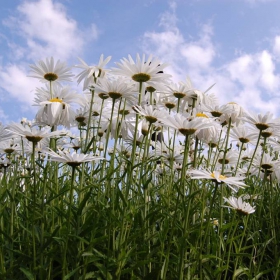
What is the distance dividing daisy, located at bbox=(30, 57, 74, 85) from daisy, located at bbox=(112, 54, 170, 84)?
1.14 ft

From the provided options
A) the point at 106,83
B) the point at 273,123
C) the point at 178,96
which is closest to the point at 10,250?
the point at 106,83

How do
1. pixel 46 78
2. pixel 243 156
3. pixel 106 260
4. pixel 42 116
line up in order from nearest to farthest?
pixel 106 260
pixel 42 116
pixel 46 78
pixel 243 156

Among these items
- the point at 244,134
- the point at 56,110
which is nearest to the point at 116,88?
the point at 56,110

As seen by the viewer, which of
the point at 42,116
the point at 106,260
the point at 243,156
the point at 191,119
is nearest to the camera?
the point at 106,260

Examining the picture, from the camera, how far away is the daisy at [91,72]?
248cm

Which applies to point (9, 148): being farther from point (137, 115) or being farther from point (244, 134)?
point (244, 134)

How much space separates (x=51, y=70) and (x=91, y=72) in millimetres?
225

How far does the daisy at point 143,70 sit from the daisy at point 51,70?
0.35 metres

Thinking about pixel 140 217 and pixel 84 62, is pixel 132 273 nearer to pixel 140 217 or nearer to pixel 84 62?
pixel 140 217

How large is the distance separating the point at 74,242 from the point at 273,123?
1.32m

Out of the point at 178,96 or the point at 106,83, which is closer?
the point at 106,83

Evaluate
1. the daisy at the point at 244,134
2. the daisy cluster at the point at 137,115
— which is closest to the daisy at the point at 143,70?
the daisy cluster at the point at 137,115

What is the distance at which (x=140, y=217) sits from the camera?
2148 mm

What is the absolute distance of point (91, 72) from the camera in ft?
8.09
